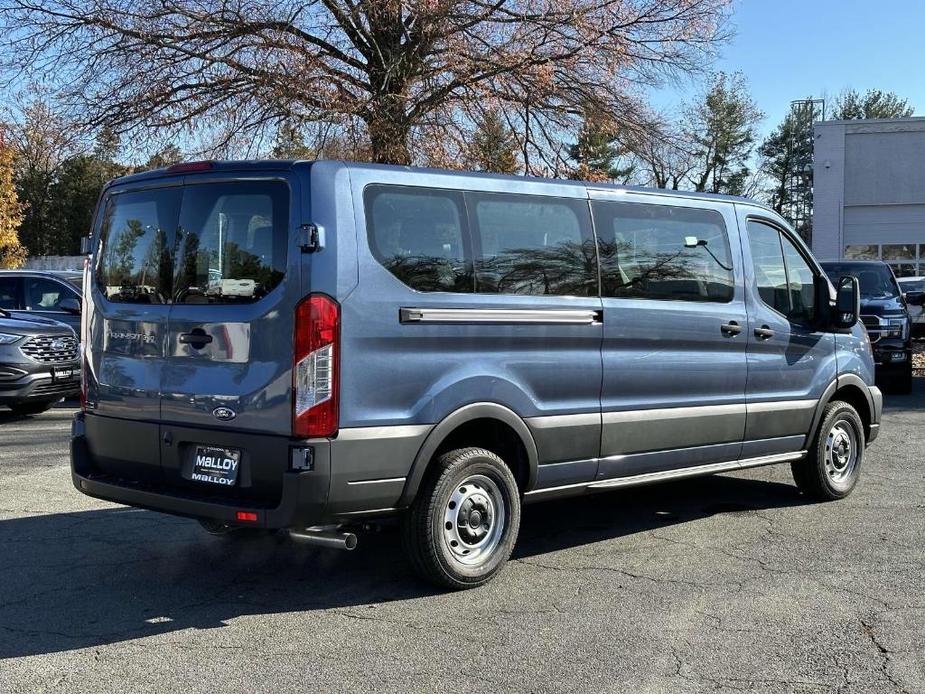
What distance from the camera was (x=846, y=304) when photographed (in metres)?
7.50

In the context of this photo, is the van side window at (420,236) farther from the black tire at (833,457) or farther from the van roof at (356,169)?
the black tire at (833,457)

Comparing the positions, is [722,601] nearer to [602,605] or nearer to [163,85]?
[602,605]

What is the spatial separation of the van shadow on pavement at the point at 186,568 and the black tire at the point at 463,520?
0.23 meters

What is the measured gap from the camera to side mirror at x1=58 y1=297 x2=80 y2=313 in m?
14.9

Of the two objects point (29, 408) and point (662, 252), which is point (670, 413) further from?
point (29, 408)

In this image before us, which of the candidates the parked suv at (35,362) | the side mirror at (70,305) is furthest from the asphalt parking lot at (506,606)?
the side mirror at (70,305)

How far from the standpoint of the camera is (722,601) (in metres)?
5.22

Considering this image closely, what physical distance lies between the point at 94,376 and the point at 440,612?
229 cm

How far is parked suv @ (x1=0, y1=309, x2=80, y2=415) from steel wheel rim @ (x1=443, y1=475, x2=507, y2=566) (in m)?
8.18

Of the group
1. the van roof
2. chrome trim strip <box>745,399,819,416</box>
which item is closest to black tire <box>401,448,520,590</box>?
the van roof

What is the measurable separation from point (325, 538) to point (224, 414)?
764mm

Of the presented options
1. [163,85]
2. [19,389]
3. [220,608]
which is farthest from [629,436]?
[163,85]

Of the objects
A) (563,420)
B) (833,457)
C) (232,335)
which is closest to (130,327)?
(232,335)

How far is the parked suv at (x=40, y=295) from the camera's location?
14844 mm
